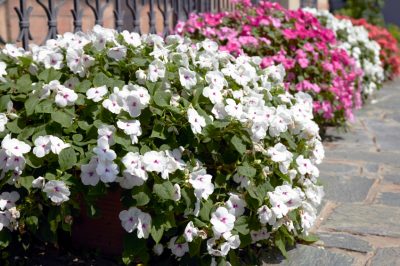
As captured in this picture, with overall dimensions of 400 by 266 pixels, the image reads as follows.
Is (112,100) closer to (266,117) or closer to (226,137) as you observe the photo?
(226,137)

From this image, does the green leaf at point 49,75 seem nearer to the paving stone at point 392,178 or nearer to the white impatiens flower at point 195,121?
the white impatiens flower at point 195,121

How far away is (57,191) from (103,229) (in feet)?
1.47

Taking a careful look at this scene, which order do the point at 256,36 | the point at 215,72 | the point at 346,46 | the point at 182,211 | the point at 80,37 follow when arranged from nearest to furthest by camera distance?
1. the point at 182,211
2. the point at 215,72
3. the point at 80,37
4. the point at 256,36
5. the point at 346,46

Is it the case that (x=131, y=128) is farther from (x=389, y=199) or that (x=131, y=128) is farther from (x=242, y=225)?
(x=389, y=199)

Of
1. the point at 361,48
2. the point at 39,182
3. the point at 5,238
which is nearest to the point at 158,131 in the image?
the point at 39,182

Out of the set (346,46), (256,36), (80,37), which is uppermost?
(80,37)

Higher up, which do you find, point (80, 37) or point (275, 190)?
point (80, 37)

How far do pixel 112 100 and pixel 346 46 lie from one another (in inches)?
188

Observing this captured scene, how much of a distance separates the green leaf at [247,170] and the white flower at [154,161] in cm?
33

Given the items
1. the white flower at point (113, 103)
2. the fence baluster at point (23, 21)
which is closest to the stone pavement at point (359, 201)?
the white flower at point (113, 103)

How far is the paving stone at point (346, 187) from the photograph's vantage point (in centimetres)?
378

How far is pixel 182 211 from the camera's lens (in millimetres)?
2359

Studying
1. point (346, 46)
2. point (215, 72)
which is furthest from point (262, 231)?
point (346, 46)

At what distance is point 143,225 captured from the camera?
7.59 feet
